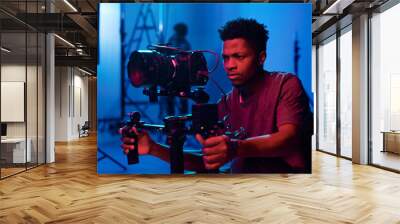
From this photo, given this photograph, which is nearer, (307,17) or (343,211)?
(343,211)

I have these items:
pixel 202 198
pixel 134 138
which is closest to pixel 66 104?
pixel 134 138

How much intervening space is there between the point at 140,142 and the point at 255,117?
200 cm

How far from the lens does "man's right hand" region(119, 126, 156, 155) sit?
6.34 metres

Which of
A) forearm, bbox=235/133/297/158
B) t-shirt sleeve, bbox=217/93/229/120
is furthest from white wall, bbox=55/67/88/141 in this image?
forearm, bbox=235/133/297/158

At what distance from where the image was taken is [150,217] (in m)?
3.89

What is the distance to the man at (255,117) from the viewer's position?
6090mm

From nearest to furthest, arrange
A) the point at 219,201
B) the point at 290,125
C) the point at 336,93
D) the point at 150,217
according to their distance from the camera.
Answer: the point at 150,217
the point at 219,201
the point at 290,125
the point at 336,93

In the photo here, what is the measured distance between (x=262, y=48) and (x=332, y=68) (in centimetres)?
446

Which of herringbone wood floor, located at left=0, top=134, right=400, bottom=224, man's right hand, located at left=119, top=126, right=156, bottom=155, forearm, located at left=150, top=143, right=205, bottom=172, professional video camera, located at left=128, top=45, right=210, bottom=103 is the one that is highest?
professional video camera, located at left=128, top=45, right=210, bottom=103

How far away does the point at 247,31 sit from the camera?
629cm

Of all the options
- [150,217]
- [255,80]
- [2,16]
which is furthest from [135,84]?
[150,217]

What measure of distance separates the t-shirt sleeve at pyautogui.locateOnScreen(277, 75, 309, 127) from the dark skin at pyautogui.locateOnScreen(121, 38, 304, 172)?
12 centimetres

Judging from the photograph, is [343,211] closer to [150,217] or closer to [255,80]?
[150,217]

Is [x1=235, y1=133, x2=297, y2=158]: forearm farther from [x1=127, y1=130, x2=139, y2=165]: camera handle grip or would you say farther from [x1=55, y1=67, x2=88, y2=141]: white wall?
[x1=55, y1=67, x2=88, y2=141]: white wall
